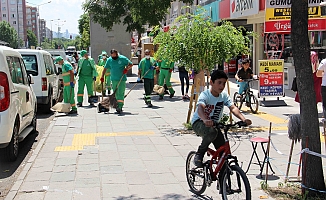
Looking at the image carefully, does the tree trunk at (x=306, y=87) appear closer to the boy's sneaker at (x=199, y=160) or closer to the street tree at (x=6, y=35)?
the boy's sneaker at (x=199, y=160)

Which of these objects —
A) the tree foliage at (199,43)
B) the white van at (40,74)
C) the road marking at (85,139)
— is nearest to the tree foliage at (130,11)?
the white van at (40,74)

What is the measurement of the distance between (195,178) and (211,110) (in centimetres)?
90

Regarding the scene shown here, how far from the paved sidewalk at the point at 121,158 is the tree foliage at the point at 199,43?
1.62 metres

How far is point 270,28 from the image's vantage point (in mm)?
16031

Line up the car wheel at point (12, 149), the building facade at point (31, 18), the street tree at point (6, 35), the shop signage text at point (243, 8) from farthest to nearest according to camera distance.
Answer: the building facade at point (31, 18)
the street tree at point (6, 35)
the shop signage text at point (243, 8)
the car wheel at point (12, 149)

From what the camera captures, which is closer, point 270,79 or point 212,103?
point 212,103

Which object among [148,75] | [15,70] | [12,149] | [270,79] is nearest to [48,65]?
[148,75]

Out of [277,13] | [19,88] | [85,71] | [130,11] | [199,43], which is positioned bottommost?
[19,88]

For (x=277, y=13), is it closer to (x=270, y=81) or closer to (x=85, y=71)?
(x=270, y=81)

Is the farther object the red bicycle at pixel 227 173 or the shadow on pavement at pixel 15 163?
the shadow on pavement at pixel 15 163

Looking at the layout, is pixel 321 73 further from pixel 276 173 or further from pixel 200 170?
pixel 200 170

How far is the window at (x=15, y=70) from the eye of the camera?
789 cm

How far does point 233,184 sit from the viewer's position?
4996mm

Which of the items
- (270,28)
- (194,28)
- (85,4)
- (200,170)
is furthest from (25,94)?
(85,4)
